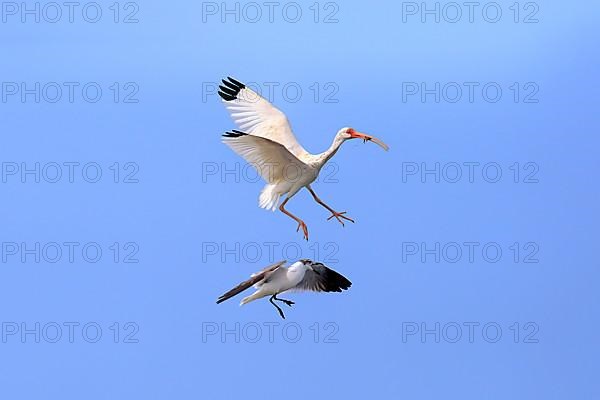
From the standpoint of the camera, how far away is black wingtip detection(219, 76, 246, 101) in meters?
12.5

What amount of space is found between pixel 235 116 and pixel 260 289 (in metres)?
2.09

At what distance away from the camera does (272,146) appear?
1133cm

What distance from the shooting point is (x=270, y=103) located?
12562 mm

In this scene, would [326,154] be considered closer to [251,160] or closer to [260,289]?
[251,160]

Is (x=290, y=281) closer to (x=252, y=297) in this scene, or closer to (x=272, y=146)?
(x=252, y=297)

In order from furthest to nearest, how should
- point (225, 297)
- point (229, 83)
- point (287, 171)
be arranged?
point (229, 83), point (287, 171), point (225, 297)

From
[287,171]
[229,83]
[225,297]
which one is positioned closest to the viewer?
[225,297]

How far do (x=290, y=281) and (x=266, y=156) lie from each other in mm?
1218

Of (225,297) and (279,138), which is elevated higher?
(279,138)

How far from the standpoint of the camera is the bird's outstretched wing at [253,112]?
12.4 metres

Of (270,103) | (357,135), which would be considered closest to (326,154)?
(357,135)

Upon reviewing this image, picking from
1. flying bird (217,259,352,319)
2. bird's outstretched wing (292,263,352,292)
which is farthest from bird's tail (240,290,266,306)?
bird's outstretched wing (292,263,352,292)

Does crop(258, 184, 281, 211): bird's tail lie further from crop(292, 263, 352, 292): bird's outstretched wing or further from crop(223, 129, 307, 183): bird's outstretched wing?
crop(292, 263, 352, 292): bird's outstretched wing

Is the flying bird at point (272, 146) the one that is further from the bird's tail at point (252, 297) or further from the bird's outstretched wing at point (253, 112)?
the bird's tail at point (252, 297)
